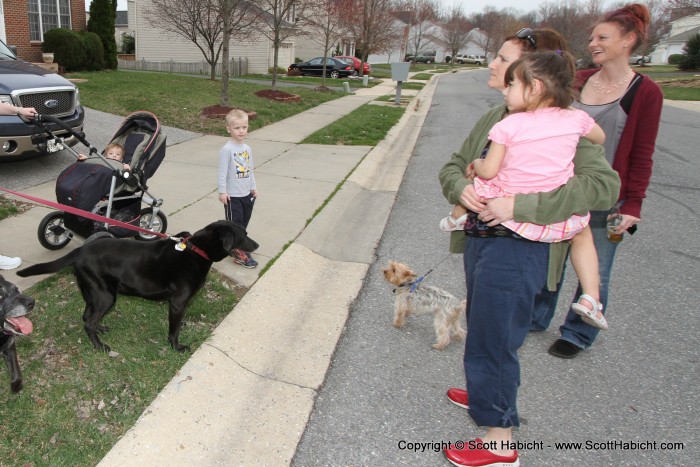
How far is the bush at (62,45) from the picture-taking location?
18656 mm

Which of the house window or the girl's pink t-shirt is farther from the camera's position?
the house window

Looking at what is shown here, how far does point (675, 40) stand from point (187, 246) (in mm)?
92021

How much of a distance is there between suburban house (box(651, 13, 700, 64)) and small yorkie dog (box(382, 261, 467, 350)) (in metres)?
87.2

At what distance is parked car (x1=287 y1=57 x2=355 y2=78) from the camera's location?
33.6m

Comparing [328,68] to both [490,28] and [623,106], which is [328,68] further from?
[490,28]

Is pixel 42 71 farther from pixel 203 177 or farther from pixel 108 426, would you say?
pixel 108 426

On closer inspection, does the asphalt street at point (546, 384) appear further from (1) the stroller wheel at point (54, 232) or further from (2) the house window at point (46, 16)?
(2) the house window at point (46, 16)

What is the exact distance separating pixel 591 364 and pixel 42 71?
8.28m

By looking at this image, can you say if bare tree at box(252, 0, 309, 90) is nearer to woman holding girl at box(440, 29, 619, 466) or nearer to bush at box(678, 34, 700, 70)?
woman holding girl at box(440, 29, 619, 466)

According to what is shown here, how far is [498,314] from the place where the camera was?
7.41 ft

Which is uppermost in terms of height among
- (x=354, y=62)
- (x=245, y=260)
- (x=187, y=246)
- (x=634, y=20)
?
(x=354, y=62)

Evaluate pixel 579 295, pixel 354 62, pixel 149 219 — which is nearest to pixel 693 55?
pixel 354 62

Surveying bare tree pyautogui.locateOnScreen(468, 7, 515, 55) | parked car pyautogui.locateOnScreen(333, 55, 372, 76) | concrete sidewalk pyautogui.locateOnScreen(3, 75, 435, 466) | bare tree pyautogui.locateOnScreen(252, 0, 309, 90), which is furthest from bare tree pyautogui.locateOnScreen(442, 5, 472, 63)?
concrete sidewalk pyautogui.locateOnScreen(3, 75, 435, 466)

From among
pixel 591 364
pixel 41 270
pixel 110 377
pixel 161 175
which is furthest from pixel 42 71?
pixel 591 364
